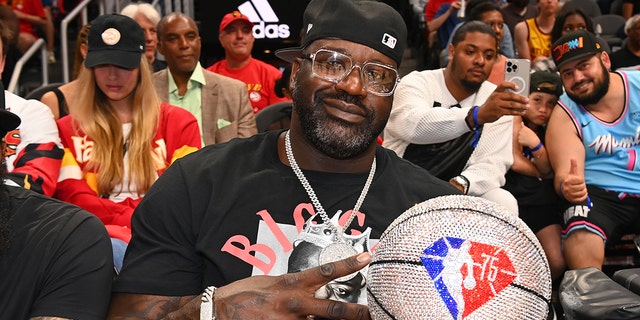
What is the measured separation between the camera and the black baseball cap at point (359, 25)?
231 cm

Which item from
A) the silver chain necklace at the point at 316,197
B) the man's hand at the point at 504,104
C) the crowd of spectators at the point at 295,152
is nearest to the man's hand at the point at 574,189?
the crowd of spectators at the point at 295,152

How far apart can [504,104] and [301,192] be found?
2225 mm

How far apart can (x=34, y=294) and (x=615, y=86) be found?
393 cm

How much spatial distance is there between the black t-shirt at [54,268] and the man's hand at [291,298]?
1.76 feet

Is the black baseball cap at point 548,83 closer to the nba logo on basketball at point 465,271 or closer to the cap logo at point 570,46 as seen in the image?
the cap logo at point 570,46

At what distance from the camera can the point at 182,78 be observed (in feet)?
19.6

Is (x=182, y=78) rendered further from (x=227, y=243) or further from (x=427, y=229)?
(x=427, y=229)

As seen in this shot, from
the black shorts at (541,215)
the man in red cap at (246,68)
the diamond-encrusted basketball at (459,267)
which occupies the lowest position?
the black shorts at (541,215)

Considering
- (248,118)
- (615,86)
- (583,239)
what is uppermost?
(615,86)

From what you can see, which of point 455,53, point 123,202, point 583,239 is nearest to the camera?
point 123,202

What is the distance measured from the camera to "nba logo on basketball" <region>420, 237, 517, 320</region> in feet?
5.28

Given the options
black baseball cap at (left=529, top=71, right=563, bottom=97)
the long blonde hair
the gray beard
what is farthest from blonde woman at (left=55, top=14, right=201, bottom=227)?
black baseball cap at (left=529, top=71, right=563, bottom=97)

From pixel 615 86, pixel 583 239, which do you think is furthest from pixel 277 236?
pixel 615 86

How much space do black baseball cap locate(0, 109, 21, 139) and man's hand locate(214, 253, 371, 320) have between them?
870 mm
